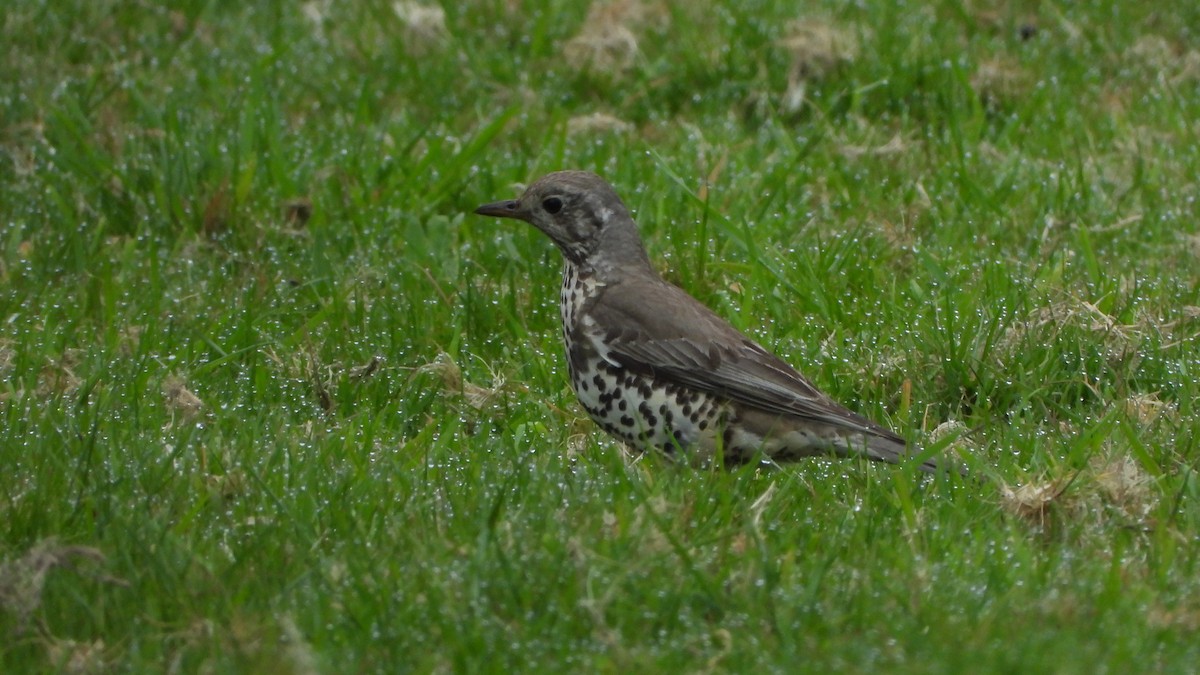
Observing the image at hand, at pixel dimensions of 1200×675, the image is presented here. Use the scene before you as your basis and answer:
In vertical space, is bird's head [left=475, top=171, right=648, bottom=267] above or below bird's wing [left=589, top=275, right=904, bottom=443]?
above

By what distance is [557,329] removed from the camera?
6.64 m

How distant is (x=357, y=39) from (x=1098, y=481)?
211 inches

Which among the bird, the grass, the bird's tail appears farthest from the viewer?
the bird

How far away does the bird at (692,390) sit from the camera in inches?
219

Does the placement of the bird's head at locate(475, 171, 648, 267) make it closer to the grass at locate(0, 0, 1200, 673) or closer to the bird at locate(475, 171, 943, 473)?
the bird at locate(475, 171, 943, 473)

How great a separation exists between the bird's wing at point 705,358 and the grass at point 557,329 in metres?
0.21

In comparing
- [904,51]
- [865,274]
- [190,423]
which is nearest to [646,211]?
[865,274]

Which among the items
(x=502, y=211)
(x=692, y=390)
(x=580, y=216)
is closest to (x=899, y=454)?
(x=692, y=390)

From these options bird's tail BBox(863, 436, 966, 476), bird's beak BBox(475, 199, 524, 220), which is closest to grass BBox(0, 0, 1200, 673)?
bird's tail BBox(863, 436, 966, 476)

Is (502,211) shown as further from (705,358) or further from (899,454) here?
(899,454)

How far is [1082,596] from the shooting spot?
4.23 meters

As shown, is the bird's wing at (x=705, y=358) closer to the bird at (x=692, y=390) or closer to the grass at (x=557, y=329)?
the bird at (x=692, y=390)

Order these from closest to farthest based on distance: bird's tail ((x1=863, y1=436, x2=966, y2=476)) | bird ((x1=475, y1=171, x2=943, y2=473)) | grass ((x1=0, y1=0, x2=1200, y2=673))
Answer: grass ((x1=0, y1=0, x2=1200, y2=673)) → bird's tail ((x1=863, y1=436, x2=966, y2=476)) → bird ((x1=475, y1=171, x2=943, y2=473))

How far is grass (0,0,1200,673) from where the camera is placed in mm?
4125
